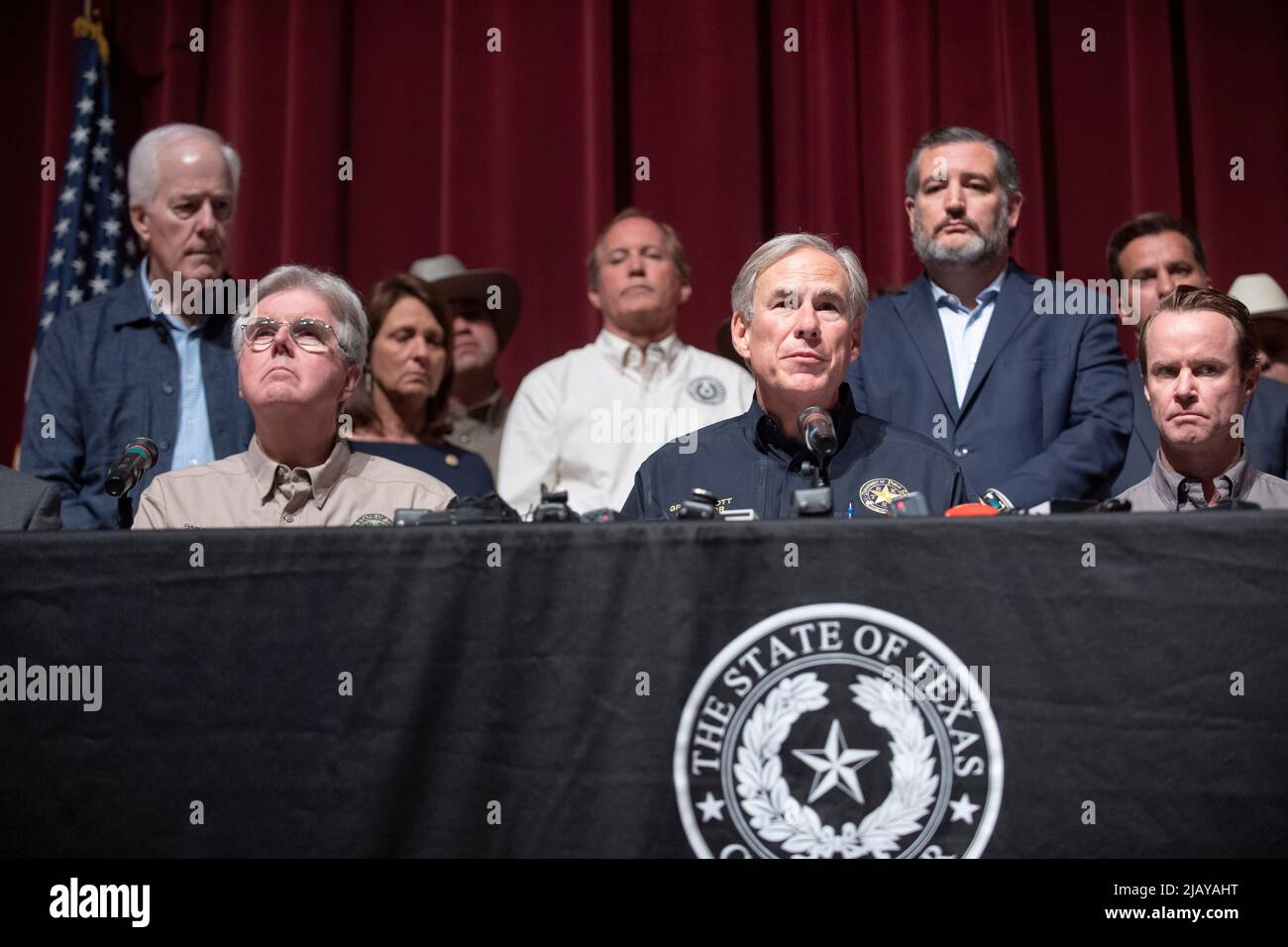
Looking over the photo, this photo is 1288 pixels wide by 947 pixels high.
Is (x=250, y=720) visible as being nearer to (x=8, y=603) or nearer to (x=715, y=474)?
(x=8, y=603)

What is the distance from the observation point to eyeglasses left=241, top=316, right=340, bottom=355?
2619 mm

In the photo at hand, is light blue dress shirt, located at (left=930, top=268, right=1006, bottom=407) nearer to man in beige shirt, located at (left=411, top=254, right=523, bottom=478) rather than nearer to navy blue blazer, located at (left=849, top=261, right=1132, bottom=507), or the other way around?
navy blue blazer, located at (left=849, top=261, right=1132, bottom=507)

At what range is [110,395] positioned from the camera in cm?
340

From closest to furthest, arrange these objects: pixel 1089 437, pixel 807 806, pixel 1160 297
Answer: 1. pixel 807 806
2. pixel 1089 437
3. pixel 1160 297

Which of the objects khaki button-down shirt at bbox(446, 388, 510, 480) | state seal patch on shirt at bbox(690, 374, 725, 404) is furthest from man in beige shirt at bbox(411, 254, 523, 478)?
state seal patch on shirt at bbox(690, 374, 725, 404)

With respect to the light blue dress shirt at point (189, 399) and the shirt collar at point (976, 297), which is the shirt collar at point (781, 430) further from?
the light blue dress shirt at point (189, 399)

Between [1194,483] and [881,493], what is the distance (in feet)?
1.86

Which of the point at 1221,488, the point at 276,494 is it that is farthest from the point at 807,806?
the point at 276,494

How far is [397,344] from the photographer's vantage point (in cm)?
373

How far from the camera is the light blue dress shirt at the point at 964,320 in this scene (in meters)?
3.28

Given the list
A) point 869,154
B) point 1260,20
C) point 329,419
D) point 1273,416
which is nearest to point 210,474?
point 329,419

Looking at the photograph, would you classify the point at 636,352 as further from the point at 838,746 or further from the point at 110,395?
the point at 838,746

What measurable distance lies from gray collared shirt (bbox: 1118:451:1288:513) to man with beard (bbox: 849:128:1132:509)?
31 cm

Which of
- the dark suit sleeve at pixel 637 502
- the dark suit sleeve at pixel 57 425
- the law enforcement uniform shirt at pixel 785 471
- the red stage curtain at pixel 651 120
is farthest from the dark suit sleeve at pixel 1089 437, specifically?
the dark suit sleeve at pixel 57 425
